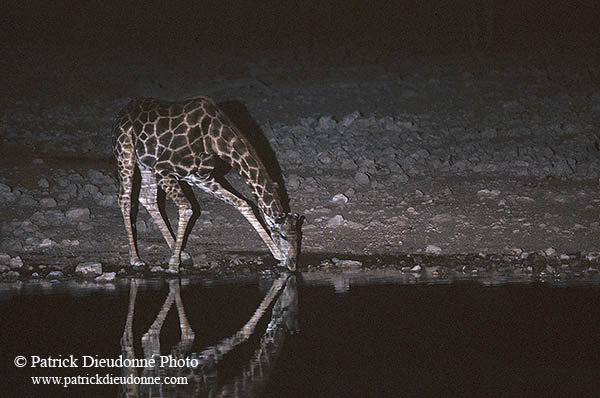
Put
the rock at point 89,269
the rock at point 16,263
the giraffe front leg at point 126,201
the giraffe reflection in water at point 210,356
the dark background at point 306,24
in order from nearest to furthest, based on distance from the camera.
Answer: the giraffe reflection in water at point 210,356 → the rock at point 89,269 → the rock at point 16,263 → the giraffe front leg at point 126,201 → the dark background at point 306,24

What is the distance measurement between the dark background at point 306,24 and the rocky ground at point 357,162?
395cm

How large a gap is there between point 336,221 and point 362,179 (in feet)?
5.13

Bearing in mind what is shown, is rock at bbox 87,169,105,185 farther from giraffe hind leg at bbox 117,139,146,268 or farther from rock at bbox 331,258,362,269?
rock at bbox 331,258,362,269

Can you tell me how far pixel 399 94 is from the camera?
667 inches

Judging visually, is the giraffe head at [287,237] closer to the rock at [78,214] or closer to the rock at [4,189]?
the rock at [78,214]

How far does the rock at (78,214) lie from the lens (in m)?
10.4

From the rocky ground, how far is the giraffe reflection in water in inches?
64.4

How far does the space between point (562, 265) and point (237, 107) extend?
9026 millimetres

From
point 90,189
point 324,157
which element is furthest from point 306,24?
point 90,189

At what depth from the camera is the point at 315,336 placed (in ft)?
20.6

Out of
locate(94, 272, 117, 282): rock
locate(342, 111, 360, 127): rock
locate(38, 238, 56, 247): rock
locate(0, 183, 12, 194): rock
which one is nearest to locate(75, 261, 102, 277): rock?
locate(94, 272, 117, 282): rock

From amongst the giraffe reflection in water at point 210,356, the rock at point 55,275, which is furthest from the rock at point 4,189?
the giraffe reflection in water at point 210,356

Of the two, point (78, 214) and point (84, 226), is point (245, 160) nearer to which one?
point (84, 226)

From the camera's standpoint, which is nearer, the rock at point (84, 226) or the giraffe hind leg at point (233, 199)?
the giraffe hind leg at point (233, 199)
